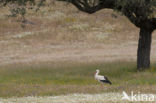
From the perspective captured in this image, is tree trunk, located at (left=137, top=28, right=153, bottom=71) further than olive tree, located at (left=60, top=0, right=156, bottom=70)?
Yes

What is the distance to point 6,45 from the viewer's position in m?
59.1

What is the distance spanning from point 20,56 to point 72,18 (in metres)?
35.1

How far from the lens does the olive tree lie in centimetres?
2461

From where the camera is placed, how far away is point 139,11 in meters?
25.9

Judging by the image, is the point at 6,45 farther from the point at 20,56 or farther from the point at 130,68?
the point at 130,68

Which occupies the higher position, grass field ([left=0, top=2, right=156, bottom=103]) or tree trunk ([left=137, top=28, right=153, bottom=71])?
tree trunk ([left=137, top=28, right=153, bottom=71])

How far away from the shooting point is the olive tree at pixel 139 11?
24609mm

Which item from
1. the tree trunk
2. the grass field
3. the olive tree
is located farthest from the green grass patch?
the olive tree

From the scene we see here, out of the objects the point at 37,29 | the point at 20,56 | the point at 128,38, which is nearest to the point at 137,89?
A: the point at 20,56

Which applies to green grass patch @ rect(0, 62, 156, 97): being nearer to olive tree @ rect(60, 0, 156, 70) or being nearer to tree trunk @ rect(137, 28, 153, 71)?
tree trunk @ rect(137, 28, 153, 71)

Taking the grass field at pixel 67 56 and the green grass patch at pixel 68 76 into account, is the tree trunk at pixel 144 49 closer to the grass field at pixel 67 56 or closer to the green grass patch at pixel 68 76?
the green grass patch at pixel 68 76

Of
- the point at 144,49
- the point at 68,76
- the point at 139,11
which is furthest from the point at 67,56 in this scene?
the point at 139,11

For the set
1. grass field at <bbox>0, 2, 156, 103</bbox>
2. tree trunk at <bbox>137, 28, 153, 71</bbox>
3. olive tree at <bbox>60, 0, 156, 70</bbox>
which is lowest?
grass field at <bbox>0, 2, 156, 103</bbox>

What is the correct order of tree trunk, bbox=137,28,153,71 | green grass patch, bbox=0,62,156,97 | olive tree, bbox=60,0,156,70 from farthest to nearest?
tree trunk, bbox=137,28,153,71 < olive tree, bbox=60,0,156,70 < green grass patch, bbox=0,62,156,97
